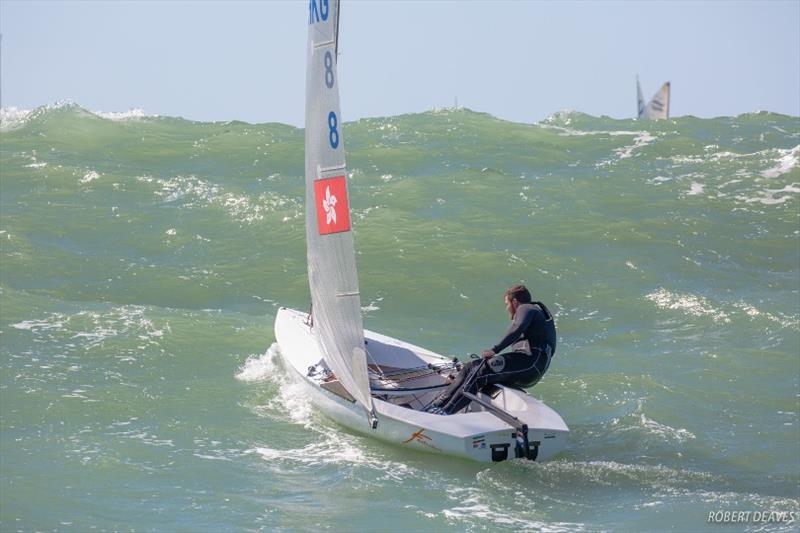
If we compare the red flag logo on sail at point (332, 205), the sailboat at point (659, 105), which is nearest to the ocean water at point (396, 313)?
the red flag logo on sail at point (332, 205)

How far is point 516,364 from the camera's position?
989 cm

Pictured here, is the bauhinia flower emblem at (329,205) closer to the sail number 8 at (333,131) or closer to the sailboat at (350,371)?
the sailboat at (350,371)

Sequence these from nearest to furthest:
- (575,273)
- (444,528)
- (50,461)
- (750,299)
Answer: (444,528) → (50,461) → (750,299) → (575,273)

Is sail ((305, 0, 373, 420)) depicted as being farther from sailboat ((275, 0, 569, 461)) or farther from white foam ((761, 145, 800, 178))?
white foam ((761, 145, 800, 178))

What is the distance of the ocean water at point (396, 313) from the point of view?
8.59 metres

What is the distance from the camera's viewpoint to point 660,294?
15383 millimetres

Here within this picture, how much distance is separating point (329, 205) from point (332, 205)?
5 centimetres

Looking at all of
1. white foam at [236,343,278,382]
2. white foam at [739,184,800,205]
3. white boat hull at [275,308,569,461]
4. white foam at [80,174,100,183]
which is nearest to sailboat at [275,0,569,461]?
white boat hull at [275,308,569,461]

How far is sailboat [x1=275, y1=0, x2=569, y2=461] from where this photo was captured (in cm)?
916

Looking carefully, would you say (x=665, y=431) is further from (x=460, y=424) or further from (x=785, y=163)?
(x=785, y=163)

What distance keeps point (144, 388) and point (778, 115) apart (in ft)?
81.8

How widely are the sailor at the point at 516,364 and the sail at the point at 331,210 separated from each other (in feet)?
2.48

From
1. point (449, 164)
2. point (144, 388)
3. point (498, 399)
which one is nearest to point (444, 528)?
point (498, 399)

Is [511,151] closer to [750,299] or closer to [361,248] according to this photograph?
[361,248]
